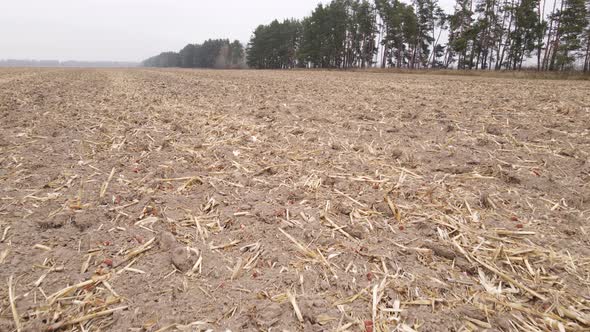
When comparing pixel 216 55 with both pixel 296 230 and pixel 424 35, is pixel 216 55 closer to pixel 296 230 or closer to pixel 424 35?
pixel 424 35

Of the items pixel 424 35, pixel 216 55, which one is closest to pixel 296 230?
pixel 424 35

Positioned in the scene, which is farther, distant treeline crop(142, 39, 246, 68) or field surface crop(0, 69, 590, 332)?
distant treeline crop(142, 39, 246, 68)

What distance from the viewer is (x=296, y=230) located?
2.81 m

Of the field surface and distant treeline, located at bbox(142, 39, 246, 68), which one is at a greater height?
distant treeline, located at bbox(142, 39, 246, 68)

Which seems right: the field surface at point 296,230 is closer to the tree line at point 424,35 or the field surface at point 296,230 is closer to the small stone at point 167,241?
the small stone at point 167,241

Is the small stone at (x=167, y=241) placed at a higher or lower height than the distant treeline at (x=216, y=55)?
lower

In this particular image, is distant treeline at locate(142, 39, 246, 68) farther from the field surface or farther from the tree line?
the field surface

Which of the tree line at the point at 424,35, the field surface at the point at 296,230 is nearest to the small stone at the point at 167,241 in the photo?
the field surface at the point at 296,230

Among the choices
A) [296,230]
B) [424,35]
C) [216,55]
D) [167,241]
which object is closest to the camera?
[167,241]

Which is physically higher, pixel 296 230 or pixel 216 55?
pixel 216 55

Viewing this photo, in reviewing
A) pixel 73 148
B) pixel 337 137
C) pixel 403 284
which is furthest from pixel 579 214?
pixel 73 148

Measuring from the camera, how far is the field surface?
6.47 ft

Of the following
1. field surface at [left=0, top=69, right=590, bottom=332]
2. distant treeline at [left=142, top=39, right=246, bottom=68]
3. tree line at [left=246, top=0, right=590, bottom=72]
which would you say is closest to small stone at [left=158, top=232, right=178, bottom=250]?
field surface at [left=0, top=69, right=590, bottom=332]

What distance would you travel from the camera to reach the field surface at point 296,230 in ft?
6.47
